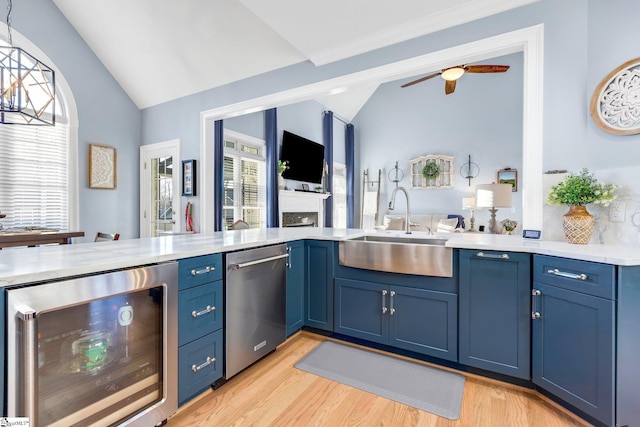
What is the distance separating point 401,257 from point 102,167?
4.50 meters

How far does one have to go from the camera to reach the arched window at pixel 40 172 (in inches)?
141

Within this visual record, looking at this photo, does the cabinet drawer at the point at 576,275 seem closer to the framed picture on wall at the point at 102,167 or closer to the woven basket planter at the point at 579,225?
the woven basket planter at the point at 579,225

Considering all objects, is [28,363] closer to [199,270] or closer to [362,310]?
[199,270]

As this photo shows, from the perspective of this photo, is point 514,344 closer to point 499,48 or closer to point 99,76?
point 499,48

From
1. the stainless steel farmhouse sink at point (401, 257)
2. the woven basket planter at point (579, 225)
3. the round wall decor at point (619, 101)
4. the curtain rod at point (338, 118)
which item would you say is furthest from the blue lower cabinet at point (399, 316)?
the curtain rod at point (338, 118)

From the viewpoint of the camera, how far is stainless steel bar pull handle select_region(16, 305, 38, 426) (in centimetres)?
98

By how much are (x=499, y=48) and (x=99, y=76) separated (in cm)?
504

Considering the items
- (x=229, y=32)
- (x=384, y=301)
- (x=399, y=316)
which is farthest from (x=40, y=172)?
(x=399, y=316)

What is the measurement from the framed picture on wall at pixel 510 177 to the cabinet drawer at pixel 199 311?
6.21 m

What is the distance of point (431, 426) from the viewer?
5.02 ft

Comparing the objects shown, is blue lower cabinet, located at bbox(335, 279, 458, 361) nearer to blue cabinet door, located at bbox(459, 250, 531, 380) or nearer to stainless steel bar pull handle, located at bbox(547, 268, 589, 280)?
blue cabinet door, located at bbox(459, 250, 531, 380)

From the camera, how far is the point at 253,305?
2.00 m

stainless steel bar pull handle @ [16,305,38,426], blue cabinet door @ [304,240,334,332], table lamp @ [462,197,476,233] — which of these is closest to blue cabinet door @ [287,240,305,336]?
blue cabinet door @ [304,240,334,332]

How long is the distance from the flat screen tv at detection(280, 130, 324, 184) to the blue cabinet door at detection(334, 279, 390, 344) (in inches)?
136
